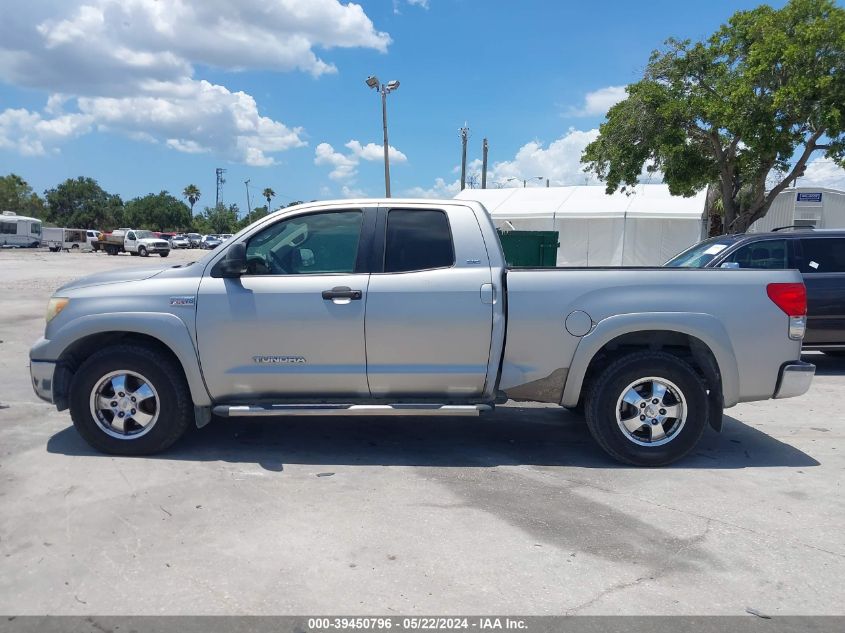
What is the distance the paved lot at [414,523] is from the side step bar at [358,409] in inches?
16.6

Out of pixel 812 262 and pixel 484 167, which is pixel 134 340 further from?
pixel 484 167

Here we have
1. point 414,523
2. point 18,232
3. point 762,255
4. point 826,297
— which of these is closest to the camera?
point 414,523

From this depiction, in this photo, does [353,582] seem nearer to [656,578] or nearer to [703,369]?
A: [656,578]

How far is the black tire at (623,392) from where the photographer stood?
5.03 meters

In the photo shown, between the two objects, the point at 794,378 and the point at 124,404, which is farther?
the point at 124,404

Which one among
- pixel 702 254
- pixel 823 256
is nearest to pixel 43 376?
pixel 702 254

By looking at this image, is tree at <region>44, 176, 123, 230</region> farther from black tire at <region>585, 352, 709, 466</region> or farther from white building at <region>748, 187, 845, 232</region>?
black tire at <region>585, 352, 709, 466</region>

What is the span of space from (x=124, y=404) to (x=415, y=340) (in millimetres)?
2219

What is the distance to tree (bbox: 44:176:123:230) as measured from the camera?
A: 86.1 metres

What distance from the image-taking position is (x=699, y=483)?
4898 mm

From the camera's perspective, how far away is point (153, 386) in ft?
16.8

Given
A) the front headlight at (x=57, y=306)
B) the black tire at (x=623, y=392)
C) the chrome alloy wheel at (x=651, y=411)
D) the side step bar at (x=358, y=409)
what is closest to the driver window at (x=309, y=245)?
the side step bar at (x=358, y=409)

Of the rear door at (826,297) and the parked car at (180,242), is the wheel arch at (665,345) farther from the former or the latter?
the parked car at (180,242)

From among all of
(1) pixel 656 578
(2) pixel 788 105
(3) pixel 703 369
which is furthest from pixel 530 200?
(1) pixel 656 578
